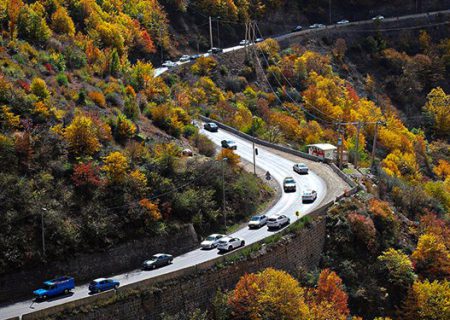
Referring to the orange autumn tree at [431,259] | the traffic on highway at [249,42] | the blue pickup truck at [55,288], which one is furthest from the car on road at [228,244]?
the traffic on highway at [249,42]

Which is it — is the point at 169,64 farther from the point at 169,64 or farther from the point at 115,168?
the point at 115,168

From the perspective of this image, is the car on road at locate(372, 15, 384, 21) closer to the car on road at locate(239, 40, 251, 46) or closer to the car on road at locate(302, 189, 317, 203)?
the car on road at locate(239, 40, 251, 46)

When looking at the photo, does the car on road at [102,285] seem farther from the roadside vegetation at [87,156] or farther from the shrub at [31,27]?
the shrub at [31,27]

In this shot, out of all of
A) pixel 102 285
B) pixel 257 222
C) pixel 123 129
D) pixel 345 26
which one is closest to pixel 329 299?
pixel 257 222

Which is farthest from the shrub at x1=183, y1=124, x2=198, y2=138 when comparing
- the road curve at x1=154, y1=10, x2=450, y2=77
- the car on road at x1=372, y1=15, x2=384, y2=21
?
the car on road at x1=372, y1=15, x2=384, y2=21

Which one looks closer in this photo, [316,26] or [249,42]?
[249,42]

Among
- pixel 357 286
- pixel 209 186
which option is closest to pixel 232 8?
pixel 209 186
